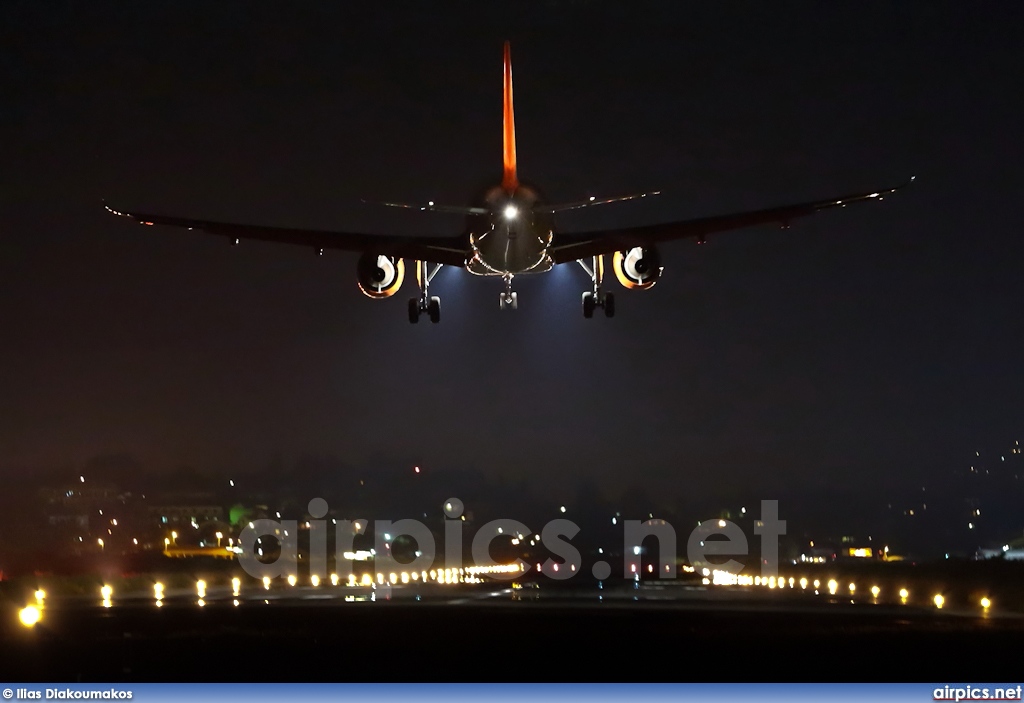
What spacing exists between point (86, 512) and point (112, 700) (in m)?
135

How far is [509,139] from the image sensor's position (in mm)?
40750

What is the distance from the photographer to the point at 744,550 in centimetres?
9006

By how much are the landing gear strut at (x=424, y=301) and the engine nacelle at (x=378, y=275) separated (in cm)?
116

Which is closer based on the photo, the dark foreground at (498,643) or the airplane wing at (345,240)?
the dark foreground at (498,643)

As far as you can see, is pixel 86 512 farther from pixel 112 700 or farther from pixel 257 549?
pixel 112 700

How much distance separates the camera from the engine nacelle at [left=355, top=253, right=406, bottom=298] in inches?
1690

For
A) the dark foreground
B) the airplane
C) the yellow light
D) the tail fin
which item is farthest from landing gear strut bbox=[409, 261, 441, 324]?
the yellow light

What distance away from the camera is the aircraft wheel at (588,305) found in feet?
149

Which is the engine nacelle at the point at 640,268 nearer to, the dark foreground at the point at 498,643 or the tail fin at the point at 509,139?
the tail fin at the point at 509,139

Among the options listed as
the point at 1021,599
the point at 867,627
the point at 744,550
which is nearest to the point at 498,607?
the point at 867,627

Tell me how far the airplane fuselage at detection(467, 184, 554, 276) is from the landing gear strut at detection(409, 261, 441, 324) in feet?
19.5

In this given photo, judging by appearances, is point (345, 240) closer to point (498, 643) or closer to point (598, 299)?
point (598, 299)

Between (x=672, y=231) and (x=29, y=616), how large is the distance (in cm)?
2509

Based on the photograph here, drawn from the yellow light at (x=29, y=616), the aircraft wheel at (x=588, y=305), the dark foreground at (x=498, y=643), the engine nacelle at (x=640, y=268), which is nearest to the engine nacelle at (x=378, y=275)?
the aircraft wheel at (x=588, y=305)
